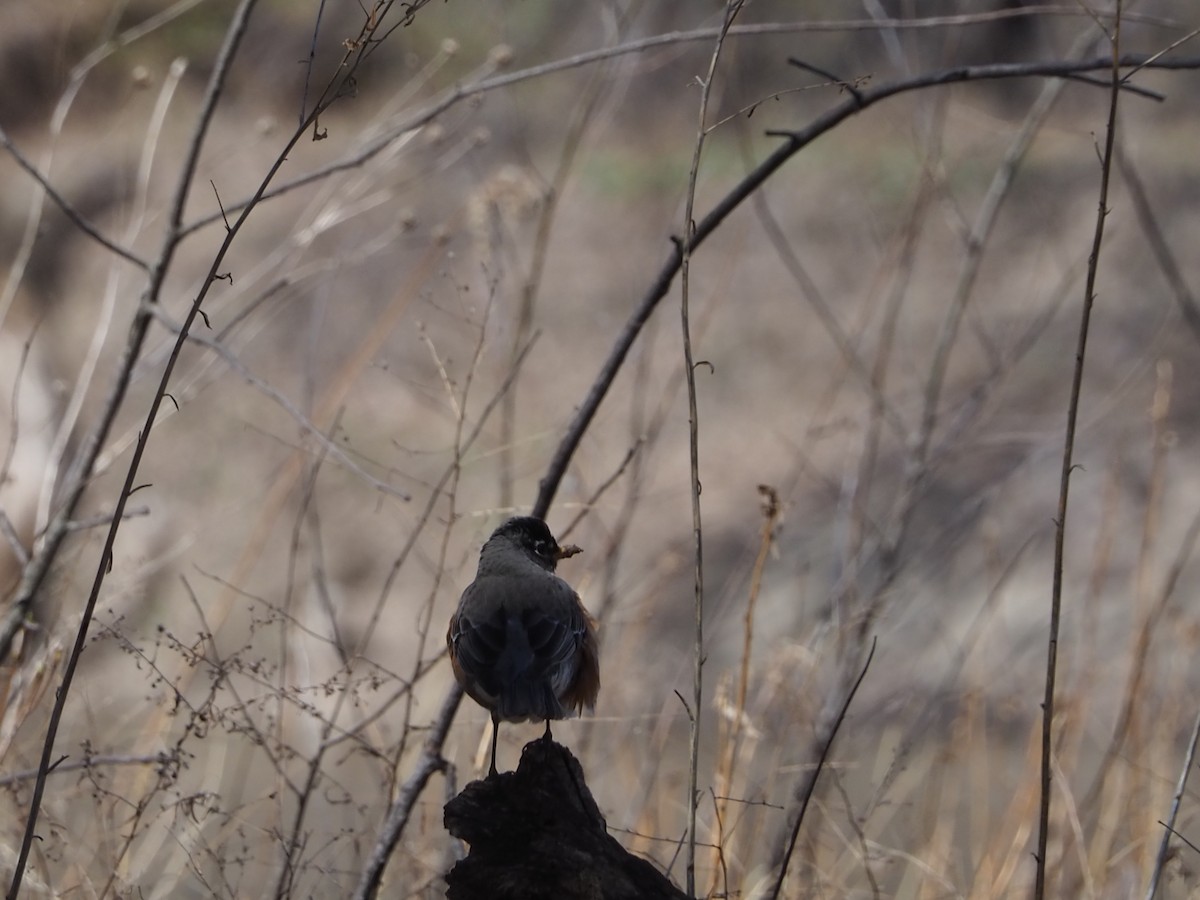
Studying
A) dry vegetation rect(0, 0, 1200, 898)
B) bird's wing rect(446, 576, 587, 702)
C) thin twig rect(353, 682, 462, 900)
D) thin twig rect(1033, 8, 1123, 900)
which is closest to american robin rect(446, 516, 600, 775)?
bird's wing rect(446, 576, 587, 702)

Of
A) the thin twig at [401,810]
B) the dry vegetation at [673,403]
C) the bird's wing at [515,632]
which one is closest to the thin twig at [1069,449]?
the bird's wing at [515,632]

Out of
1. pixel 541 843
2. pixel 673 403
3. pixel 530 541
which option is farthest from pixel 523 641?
Answer: pixel 673 403

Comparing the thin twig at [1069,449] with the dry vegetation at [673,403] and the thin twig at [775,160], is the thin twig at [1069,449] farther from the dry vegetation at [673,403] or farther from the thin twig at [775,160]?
the dry vegetation at [673,403]

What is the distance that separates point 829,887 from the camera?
3.22m

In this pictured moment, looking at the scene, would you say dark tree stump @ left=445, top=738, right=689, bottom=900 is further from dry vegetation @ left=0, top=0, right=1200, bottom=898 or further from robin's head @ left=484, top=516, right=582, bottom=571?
dry vegetation @ left=0, top=0, right=1200, bottom=898

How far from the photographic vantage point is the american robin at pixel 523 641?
2.57 meters

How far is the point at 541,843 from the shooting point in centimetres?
211

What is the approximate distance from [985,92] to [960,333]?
2058 mm

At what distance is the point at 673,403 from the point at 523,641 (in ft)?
20.6

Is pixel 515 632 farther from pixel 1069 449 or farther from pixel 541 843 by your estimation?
pixel 1069 449

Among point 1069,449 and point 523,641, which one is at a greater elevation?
point 523,641

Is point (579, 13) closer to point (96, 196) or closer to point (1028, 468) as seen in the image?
point (96, 196)

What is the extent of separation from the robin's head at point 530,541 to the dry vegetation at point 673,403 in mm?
459

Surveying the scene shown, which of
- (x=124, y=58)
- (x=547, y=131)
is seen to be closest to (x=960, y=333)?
(x=547, y=131)
